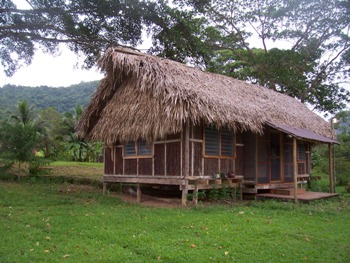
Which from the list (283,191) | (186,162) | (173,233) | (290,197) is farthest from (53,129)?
(173,233)

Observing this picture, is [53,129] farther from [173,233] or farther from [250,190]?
[173,233]

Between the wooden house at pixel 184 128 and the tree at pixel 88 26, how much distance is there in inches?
87.7

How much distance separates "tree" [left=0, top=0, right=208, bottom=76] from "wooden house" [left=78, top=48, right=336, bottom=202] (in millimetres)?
2227

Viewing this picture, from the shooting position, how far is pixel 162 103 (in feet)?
33.7

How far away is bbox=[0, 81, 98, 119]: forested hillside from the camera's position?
40.7 m

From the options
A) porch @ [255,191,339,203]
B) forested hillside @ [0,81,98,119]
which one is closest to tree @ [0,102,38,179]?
porch @ [255,191,339,203]

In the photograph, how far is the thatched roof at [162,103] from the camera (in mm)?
9938

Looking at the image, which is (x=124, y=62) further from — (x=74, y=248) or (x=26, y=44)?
(x=74, y=248)

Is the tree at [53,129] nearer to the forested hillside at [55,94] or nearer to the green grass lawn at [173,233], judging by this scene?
the forested hillside at [55,94]

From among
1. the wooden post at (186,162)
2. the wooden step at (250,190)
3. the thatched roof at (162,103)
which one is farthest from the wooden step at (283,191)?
the wooden post at (186,162)

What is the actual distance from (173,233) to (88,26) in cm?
982

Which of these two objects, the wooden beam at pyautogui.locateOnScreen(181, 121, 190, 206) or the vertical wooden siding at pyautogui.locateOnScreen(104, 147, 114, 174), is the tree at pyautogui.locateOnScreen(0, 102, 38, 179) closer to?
the vertical wooden siding at pyautogui.locateOnScreen(104, 147, 114, 174)

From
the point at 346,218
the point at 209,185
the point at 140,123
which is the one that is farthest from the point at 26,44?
the point at 346,218

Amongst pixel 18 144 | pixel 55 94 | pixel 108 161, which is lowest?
pixel 108 161
